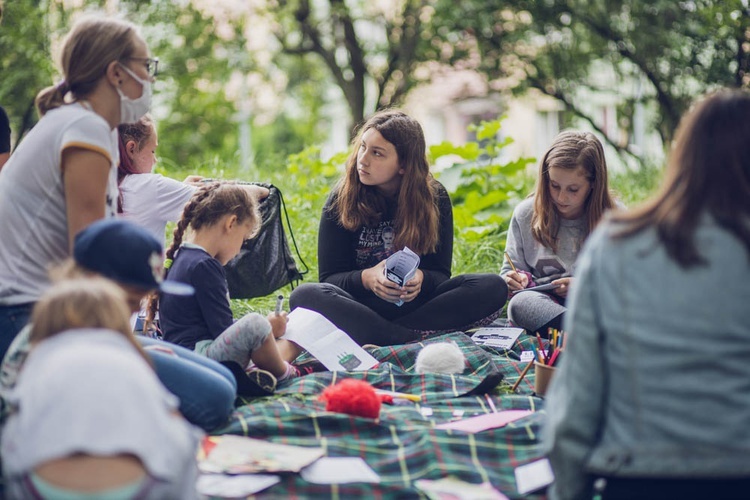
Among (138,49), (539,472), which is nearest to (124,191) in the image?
(138,49)

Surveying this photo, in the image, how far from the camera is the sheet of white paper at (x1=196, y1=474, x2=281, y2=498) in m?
2.54

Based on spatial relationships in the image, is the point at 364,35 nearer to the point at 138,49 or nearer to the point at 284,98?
the point at 284,98

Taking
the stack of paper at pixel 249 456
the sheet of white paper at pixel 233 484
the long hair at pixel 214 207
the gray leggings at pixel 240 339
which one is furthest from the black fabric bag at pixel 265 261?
the sheet of white paper at pixel 233 484

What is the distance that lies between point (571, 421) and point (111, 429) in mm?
1024

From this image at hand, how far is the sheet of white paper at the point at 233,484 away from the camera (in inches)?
100

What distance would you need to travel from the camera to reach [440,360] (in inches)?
152

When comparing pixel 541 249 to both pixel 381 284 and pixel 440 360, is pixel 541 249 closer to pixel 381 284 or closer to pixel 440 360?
pixel 381 284

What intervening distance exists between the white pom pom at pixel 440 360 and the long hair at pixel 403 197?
801 millimetres

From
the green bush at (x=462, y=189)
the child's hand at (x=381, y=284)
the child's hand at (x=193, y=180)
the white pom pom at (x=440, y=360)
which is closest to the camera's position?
the white pom pom at (x=440, y=360)

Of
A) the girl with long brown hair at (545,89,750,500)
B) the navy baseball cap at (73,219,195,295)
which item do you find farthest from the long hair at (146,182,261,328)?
the girl with long brown hair at (545,89,750,500)

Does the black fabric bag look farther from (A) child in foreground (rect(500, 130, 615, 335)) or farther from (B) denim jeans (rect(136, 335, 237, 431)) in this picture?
(B) denim jeans (rect(136, 335, 237, 431))

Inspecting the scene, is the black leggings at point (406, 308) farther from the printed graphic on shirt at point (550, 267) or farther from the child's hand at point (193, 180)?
the child's hand at point (193, 180)

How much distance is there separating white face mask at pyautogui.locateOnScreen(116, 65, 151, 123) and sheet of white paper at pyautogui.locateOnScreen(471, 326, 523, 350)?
6.89ft

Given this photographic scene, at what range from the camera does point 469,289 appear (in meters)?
4.55
